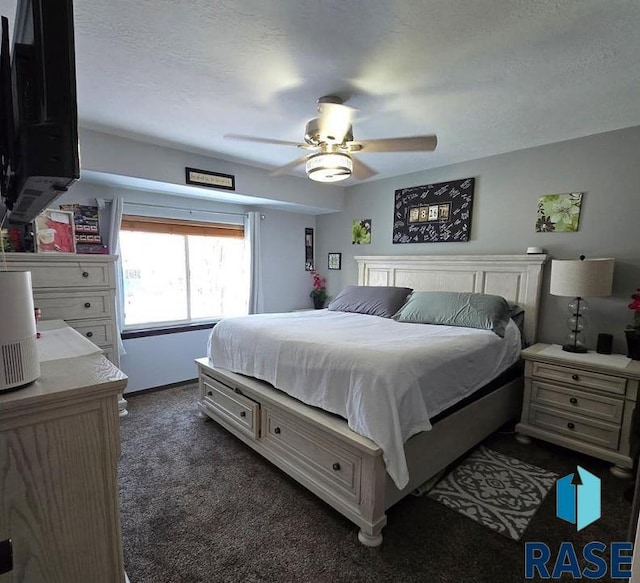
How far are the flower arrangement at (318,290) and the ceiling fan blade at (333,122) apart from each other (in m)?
2.84

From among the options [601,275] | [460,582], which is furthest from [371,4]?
[460,582]

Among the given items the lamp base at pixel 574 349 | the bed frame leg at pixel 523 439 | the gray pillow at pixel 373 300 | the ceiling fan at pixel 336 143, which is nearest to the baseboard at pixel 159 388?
the gray pillow at pixel 373 300

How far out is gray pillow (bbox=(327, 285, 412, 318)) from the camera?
3.29 m

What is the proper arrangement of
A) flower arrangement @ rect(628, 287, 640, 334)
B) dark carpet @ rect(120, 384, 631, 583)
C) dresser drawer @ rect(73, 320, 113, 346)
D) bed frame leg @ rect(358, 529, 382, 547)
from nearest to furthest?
dark carpet @ rect(120, 384, 631, 583) → bed frame leg @ rect(358, 529, 382, 547) → flower arrangement @ rect(628, 287, 640, 334) → dresser drawer @ rect(73, 320, 113, 346)

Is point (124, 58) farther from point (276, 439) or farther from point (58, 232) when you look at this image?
point (276, 439)

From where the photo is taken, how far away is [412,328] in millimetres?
2664

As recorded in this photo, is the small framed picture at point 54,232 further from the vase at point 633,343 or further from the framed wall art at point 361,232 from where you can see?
the vase at point 633,343

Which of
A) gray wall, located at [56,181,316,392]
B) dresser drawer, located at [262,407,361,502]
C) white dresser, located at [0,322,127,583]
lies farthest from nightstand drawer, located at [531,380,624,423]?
gray wall, located at [56,181,316,392]

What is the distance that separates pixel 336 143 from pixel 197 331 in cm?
270

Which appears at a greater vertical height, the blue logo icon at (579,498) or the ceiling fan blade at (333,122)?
the ceiling fan blade at (333,122)

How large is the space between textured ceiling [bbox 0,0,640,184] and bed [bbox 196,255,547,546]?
128cm

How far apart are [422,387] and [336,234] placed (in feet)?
10.4

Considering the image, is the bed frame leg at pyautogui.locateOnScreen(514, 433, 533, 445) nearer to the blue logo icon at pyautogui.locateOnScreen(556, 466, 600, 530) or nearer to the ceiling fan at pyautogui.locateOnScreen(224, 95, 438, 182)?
the blue logo icon at pyautogui.locateOnScreen(556, 466, 600, 530)

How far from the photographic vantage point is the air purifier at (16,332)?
→ 81 cm
